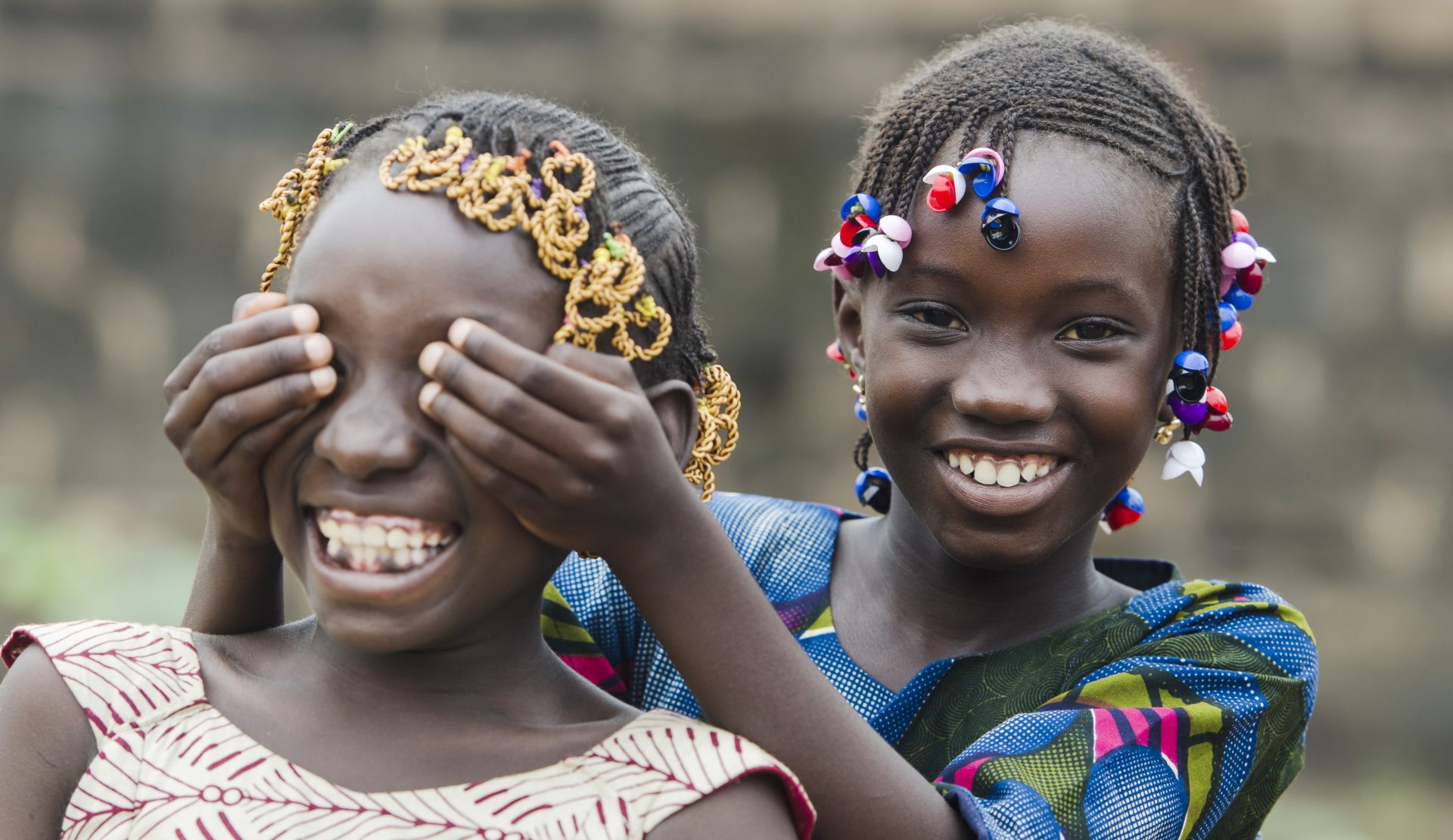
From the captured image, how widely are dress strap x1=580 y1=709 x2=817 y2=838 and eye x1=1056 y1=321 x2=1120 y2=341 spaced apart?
3.52 feet

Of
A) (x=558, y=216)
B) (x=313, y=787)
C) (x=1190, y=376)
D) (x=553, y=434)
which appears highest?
(x=558, y=216)

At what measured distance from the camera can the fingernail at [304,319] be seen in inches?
81.1

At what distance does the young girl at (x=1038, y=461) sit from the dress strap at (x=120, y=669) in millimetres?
280

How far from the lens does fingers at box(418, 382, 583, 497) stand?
1.96 metres

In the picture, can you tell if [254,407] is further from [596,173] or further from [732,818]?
[732,818]

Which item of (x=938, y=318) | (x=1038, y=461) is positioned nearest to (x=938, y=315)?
(x=938, y=318)

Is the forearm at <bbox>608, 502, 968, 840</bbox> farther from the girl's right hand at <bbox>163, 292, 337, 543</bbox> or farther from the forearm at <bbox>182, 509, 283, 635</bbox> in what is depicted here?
the forearm at <bbox>182, 509, 283, 635</bbox>

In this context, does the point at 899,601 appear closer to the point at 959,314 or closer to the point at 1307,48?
the point at 959,314

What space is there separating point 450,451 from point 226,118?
196 inches

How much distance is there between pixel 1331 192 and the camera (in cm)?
648

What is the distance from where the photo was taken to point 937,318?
301 centimetres

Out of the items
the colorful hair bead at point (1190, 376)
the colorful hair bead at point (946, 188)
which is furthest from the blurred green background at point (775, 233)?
the colorful hair bead at point (946, 188)

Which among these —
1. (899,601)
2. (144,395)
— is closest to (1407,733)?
(899,601)

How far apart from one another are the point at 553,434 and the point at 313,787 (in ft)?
1.83
